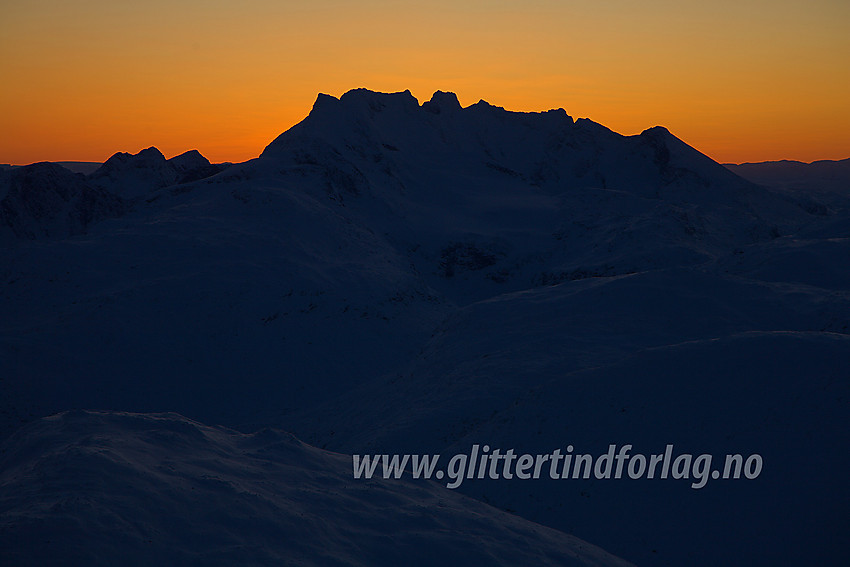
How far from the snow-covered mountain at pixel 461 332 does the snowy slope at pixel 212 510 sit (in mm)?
214

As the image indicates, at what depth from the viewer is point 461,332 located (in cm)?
2789

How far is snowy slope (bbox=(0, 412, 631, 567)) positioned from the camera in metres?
7.82

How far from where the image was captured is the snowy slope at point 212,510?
7816mm

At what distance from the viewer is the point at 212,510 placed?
29.6ft

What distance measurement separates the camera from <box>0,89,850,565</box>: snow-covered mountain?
14.1 metres

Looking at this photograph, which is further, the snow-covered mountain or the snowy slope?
the snow-covered mountain

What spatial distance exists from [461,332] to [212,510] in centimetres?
1950

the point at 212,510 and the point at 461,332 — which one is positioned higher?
the point at 461,332

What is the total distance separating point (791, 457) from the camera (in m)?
14.1

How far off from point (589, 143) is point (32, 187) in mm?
75686

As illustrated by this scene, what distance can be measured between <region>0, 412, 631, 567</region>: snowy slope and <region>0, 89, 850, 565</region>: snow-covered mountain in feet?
0.70

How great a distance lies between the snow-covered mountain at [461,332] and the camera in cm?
1415

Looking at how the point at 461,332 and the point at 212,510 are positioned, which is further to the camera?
the point at 461,332

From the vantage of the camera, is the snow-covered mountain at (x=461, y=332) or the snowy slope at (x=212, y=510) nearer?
the snowy slope at (x=212, y=510)
